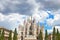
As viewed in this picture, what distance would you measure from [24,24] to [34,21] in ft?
30.3

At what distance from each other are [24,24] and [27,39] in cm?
1371

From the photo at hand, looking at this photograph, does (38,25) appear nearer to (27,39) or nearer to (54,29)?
(27,39)

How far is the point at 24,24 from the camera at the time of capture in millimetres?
162625

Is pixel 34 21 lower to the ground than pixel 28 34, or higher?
higher

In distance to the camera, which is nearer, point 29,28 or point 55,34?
point 55,34

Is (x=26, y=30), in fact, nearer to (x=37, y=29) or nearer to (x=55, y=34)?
(x=37, y=29)

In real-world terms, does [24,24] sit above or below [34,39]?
above

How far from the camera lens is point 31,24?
16262 centimetres

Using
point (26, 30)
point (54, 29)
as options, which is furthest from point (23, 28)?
point (54, 29)

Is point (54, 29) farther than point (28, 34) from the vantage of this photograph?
No

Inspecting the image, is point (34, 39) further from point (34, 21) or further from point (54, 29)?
point (54, 29)

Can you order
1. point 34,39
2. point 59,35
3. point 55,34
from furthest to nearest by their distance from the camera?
point 34,39 < point 55,34 < point 59,35

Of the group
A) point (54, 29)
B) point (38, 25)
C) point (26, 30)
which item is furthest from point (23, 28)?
point (54, 29)

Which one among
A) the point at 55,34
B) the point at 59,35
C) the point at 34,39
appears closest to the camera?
the point at 59,35
